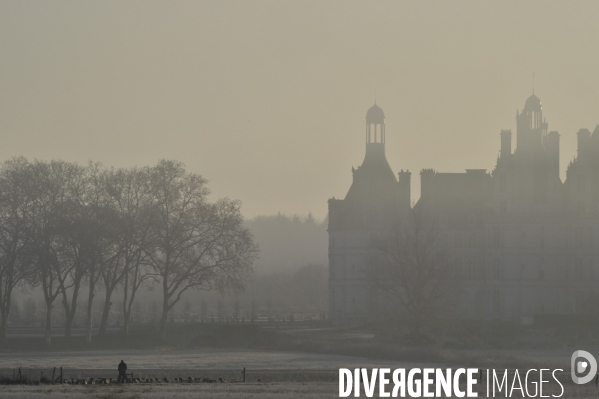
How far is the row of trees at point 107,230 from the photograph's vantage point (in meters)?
81.3

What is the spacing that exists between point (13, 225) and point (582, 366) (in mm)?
38056

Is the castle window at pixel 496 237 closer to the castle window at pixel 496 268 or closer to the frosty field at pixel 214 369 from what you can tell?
the castle window at pixel 496 268

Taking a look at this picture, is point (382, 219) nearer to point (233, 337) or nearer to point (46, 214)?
point (233, 337)

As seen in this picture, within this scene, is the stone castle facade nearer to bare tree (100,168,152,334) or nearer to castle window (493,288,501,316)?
castle window (493,288,501,316)

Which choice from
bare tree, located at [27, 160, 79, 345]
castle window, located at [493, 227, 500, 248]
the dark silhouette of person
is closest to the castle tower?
castle window, located at [493, 227, 500, 248]

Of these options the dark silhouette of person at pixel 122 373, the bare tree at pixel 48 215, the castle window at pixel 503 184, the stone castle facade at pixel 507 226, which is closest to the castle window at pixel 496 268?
the stone castle facade at pixel 507 226

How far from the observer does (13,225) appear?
267 feet

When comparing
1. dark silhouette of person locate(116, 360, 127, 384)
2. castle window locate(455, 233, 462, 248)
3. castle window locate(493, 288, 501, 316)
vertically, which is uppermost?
castle window locate(455, 233, 462, 248)

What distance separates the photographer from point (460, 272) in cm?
11144

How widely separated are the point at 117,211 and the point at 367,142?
40.1m

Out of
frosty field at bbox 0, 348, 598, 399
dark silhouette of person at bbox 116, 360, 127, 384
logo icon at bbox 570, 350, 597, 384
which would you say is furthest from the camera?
logo icon at bbox 570, 350, 597, 384

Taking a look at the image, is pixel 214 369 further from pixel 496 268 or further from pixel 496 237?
pixel 496 237

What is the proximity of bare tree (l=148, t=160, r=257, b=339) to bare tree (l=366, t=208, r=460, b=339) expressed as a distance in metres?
13.9

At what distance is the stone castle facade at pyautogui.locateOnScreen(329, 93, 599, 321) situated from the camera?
111750mm
